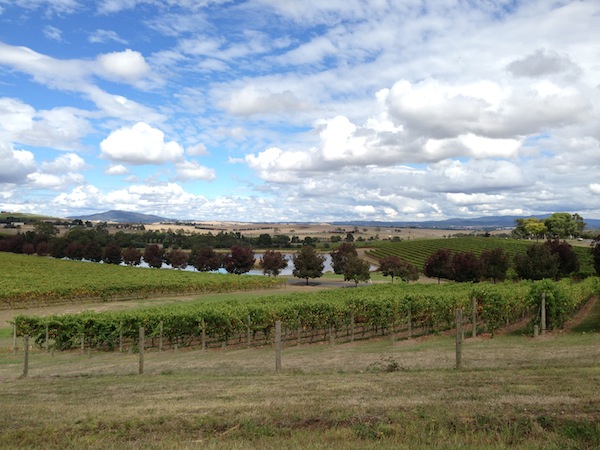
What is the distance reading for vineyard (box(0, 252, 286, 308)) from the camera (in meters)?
54.0

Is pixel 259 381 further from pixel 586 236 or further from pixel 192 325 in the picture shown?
pixel 586 236

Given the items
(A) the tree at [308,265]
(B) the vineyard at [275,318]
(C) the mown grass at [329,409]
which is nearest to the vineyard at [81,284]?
(A) the tree at [308,265]

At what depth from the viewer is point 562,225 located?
164 m

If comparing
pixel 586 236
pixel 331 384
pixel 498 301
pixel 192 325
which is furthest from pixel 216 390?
pixel 586 236

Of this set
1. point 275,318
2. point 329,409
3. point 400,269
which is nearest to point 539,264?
point 400,269

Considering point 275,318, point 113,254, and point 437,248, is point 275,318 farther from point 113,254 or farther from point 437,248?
point 113,254

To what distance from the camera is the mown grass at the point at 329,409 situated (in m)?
6.59

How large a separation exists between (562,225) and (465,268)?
118323 mm

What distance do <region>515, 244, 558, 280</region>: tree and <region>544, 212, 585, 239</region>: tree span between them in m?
115

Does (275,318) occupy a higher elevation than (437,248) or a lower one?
lower

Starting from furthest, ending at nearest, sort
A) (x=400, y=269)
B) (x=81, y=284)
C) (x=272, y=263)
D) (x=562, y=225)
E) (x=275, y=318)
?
(x=562, y=225)
(x=272, y=263)
(x=400, y=269)
(x=81, y=284)
(x=275, y=318)

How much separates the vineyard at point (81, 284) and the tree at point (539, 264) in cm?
3953

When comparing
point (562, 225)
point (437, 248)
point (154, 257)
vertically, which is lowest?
point (154, 257)

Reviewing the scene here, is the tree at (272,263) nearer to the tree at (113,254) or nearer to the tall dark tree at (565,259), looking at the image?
the tree at (113,254)
